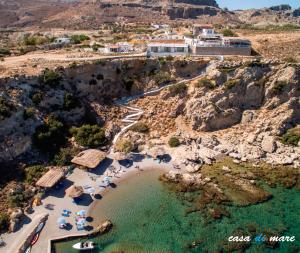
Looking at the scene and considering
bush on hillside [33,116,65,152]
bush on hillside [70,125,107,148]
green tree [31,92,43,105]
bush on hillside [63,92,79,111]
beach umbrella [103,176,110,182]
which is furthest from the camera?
bush on hillside [63,92,79,111]

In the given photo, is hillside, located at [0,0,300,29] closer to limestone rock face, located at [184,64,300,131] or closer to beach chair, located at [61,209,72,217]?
limestone rock face, located at [184,64,300,131]

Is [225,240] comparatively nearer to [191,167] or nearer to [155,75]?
[191,167]

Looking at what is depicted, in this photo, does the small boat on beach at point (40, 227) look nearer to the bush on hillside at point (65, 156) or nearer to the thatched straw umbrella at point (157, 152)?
the bush on hillside at point (65, 156)

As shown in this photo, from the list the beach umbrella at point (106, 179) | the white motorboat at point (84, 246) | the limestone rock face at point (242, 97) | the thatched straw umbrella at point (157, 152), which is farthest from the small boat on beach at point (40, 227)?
the limestone rock face at point (242, 97)

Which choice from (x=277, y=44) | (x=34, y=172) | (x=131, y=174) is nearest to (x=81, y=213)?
(x=34, y=172)

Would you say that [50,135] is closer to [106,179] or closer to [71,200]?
[106,179]

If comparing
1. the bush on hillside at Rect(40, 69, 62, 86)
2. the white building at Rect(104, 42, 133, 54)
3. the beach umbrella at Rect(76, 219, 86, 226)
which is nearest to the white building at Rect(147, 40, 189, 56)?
the white building at Rect(104, 42, 133, 54)
